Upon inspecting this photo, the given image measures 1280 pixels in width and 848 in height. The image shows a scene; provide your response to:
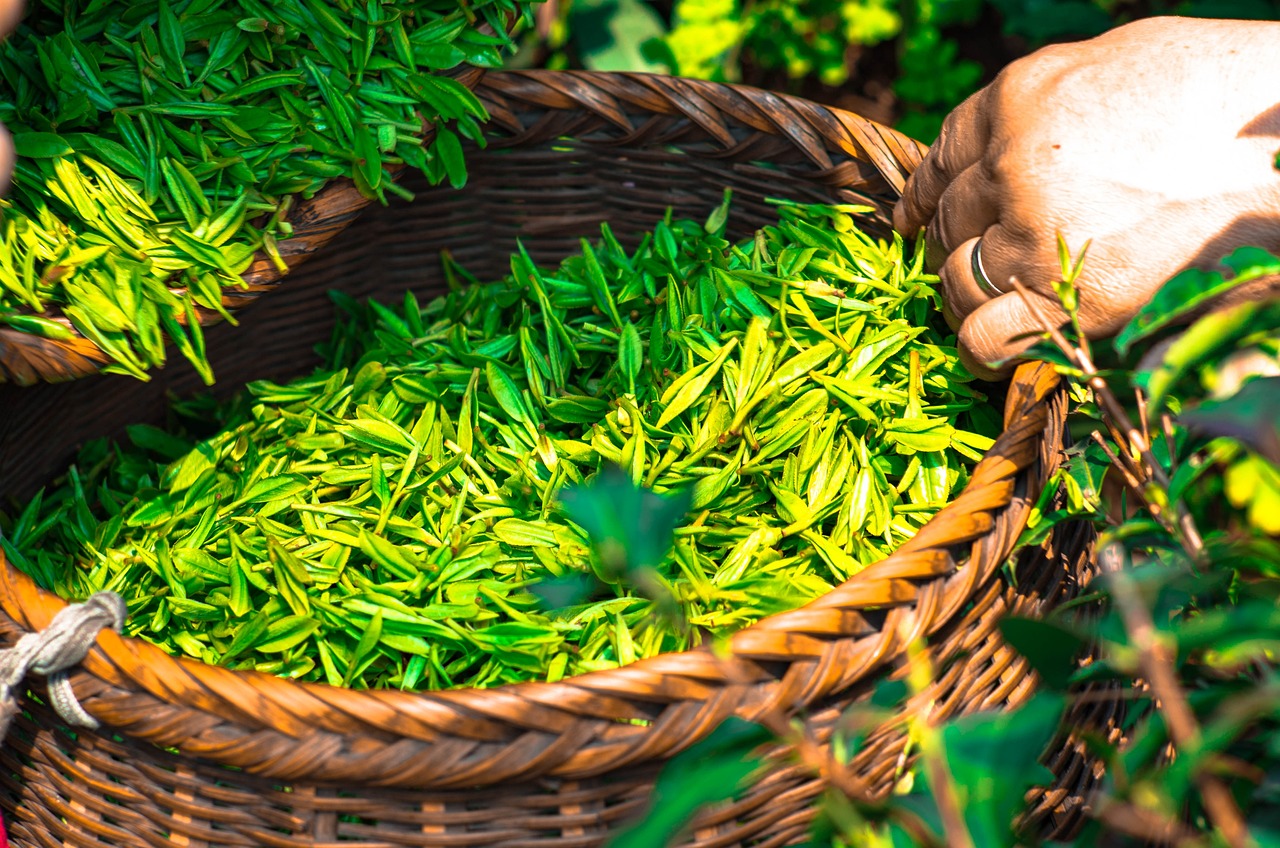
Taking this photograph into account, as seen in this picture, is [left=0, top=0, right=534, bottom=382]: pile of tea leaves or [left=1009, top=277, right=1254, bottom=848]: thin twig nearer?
[left=1009, top=277, right=1254, bottom=848]: thin twig

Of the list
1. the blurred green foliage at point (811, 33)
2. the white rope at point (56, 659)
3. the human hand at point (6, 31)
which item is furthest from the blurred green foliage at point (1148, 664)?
the blurred green foliage at point (811, 33)

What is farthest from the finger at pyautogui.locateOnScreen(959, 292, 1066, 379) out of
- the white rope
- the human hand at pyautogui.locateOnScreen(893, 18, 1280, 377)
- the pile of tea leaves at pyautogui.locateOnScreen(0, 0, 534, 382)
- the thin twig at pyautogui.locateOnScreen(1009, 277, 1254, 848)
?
the white rope

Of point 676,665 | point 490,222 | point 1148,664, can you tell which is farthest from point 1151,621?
point 490,222

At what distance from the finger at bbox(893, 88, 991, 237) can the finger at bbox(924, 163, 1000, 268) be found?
0.05 ft

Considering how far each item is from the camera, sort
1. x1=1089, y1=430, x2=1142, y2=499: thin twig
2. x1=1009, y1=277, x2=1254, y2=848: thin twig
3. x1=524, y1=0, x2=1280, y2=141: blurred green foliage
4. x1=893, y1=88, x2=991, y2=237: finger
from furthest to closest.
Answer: x1=524, y1=0, x2=1280, y2=141: blurred green foliage < x1=893, y1=88, x2=991, y2=237: finger < x1=1089, y1=430, x2=1142, y2=499: thin twig < x1=1009, y1=277, x2=1254, y2=848: thin twig

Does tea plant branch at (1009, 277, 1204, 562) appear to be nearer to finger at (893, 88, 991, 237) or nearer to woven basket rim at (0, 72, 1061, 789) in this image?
woven basket rim at (0, 72, 1061, 789)

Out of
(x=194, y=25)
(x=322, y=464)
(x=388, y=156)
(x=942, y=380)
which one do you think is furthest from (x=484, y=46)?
(x=942, y=380)

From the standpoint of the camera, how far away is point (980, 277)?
0.89m

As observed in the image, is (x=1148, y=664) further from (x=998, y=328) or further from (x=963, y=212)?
(x=963, y=212)

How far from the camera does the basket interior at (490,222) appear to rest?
113 centimetres

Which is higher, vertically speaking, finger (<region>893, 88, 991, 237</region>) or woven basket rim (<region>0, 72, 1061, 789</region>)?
finger (<region>893, 88, 991, 237</region>)

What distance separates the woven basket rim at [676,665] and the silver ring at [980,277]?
0.21 metres

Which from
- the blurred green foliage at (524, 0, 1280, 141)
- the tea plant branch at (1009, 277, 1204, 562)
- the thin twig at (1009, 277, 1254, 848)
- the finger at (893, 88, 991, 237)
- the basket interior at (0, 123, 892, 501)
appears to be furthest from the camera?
the blurred green foliage at (524, 0, 1280, 141)

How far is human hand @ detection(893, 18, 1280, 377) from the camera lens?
0.77 metres
